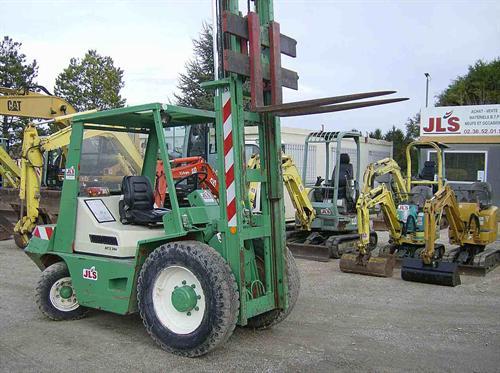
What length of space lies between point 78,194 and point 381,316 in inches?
143

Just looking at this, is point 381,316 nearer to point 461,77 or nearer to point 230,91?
point 230,91

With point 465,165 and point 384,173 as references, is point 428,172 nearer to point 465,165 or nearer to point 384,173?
point 384,173

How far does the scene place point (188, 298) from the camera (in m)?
4.62

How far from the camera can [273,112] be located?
15.5ft

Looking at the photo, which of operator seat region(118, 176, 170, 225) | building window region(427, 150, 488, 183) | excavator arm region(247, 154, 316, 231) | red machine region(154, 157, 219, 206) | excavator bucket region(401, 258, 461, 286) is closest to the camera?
operator seat region(118, 176, 170, 225)

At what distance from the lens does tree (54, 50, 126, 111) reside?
32469 millimetres

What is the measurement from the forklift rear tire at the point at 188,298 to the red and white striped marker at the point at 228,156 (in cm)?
41

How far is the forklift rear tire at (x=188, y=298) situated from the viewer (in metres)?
4.48

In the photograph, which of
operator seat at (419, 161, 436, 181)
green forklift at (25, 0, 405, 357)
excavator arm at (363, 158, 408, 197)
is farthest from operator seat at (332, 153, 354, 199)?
green forklift at (25, 0, 405, 357)

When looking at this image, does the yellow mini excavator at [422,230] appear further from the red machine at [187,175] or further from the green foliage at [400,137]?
the green foliage at [400,137]

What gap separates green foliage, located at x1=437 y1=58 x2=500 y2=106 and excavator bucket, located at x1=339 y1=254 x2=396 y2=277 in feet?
92.3

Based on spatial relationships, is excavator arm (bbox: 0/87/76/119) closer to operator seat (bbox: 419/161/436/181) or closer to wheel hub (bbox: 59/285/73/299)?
wheel hub (bbox: 59/285/73/299)

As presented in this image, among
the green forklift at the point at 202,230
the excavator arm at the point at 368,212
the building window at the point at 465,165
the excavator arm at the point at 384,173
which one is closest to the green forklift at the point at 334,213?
the excavator arm at the point at 384,173

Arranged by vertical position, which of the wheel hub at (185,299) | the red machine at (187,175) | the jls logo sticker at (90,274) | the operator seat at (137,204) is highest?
the red machine at (187,175)
